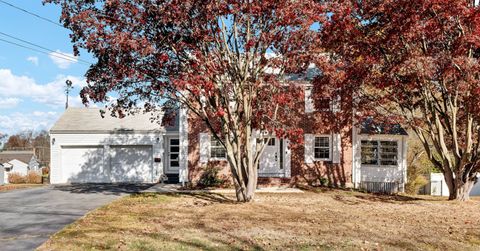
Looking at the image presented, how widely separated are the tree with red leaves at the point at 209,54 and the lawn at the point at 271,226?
2.62 meters

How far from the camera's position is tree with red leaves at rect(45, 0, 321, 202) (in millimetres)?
12945

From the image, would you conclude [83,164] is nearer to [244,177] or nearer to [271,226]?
[244,177]

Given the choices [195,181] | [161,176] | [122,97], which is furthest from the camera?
[161,176]

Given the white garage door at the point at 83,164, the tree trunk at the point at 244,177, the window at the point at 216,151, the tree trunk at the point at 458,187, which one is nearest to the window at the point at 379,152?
the tree trunk at the point at 458,187

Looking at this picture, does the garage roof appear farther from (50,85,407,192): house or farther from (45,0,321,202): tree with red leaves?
(45,0,321,202): tree with red leaves

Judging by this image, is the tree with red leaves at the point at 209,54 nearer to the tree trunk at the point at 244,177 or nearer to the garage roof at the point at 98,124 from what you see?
the tree trunk at the point at 244,177

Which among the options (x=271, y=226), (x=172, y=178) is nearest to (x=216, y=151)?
(x=172, y=178)

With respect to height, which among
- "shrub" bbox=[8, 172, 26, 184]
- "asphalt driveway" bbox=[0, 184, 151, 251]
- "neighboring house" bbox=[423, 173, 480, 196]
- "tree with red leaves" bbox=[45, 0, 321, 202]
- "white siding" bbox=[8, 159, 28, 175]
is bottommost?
"white siding" bbox=[8, 159, 28, 175]

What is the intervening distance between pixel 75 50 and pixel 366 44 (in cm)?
1035

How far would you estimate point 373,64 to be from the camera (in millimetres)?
15227

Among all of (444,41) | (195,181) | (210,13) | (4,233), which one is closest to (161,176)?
(195,181)

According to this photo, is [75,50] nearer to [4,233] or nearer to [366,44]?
[4,233]

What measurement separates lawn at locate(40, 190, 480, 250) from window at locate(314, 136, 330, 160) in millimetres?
5467

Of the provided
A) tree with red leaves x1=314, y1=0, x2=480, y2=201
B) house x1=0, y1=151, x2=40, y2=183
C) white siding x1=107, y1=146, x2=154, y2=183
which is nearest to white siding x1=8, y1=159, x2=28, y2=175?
house x1=0, y1=151, x2=40, y2=183
